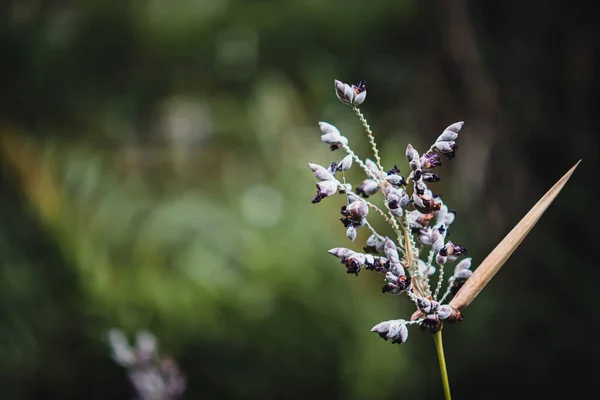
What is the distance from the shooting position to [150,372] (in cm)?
80

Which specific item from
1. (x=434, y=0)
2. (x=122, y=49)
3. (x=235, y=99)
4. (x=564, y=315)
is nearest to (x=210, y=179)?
(x=235, y=99)

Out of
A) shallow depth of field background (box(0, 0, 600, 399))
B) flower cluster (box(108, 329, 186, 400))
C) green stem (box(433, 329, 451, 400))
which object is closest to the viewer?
green stem (box(433, 329, 451, 400))

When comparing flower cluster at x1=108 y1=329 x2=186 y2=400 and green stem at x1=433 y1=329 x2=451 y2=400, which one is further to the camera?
flower cluster at x1=108 y1=329 x2=186 y2=400

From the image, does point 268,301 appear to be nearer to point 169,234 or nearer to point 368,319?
point 368,319

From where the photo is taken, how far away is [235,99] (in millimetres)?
3738

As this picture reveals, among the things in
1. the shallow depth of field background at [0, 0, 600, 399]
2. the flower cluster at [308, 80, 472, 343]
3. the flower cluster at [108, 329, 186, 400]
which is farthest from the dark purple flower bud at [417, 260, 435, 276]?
the shallow depth of field background at [0, 0, 600, 399]

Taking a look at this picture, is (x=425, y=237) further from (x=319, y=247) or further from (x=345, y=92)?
(x=319, y=247)

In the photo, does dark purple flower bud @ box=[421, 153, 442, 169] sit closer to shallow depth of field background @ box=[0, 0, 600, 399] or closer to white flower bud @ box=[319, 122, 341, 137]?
white flower bud @ box=[319, 122, 341, 137]

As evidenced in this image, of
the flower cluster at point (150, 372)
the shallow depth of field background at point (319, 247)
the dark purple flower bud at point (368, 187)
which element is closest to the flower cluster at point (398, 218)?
the dark purple flower bud at point (368, 187)

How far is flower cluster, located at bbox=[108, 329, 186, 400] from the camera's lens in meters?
0.77

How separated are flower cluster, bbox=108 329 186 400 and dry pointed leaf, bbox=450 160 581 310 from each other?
1.77ft

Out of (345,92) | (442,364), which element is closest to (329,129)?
(345,92)

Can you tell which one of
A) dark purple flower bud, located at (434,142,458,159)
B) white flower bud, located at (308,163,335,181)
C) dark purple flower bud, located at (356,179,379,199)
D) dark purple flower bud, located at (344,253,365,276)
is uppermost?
dark purple flower bud, located at (434,142,458,159)

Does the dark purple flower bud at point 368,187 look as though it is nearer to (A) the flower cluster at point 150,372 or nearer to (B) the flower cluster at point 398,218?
(B) the flower cluster at point 398,218
